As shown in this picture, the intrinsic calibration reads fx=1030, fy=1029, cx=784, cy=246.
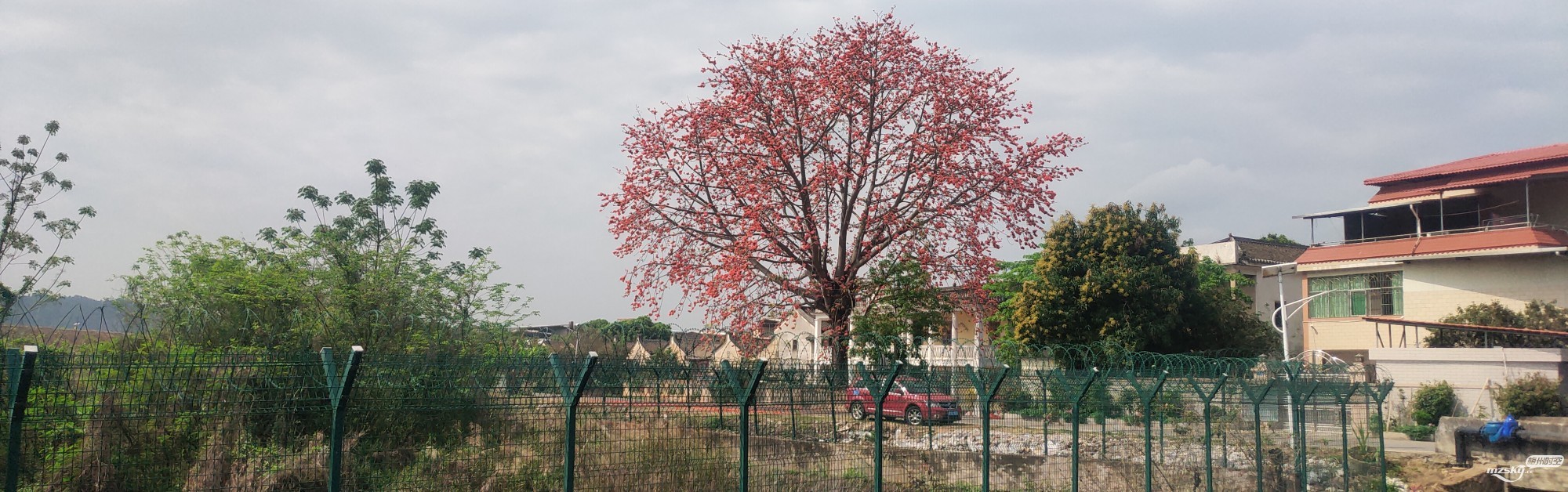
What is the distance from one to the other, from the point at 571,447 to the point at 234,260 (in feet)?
23.2

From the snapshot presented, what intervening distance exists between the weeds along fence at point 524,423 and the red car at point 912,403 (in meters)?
0.04

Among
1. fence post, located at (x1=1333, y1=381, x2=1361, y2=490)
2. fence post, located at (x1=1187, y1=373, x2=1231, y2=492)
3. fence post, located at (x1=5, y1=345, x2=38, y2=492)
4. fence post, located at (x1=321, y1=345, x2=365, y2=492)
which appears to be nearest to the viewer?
fence post, located at (x1=5, y1=345, x2=38, y2=492)

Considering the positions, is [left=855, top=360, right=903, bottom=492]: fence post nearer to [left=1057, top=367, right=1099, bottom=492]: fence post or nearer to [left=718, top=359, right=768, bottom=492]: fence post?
[left=718, top=359, right=768, bottom=492]: fence post

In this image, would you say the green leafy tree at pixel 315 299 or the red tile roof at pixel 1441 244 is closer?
the green leafy tree at pixel 315 299

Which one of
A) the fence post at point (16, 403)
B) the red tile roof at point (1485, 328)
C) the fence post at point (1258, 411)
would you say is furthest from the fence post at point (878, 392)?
the red tile roof at point (1485, 328)

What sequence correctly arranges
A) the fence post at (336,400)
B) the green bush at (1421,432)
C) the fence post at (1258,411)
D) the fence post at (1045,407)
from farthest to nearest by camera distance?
the green bush at (1421,432) → the fence post at (1258,411) → the fence post at (1045,407) → the fence post at (336,400)

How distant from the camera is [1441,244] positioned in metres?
32.2

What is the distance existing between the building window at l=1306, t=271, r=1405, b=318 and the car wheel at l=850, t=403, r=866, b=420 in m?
29.3

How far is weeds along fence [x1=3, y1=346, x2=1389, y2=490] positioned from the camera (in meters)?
5.85

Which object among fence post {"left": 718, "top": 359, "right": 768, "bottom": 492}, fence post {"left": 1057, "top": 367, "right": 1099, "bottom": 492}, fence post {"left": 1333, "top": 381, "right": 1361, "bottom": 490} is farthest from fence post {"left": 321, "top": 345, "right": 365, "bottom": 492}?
fence post {"left": 1333, "top": 381, "right": 1361, "bottom": 490}

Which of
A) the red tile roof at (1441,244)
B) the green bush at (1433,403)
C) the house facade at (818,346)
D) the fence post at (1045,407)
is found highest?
the red tile roof at (1441,244)

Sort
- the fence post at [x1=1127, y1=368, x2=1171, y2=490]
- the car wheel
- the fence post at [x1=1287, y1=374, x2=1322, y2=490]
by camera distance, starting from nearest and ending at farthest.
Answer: the car wheel < the fence post at [x1=1127, y1=368, x2=1171, y2=490] < the fence post at [x1=1287, y1=374, x2=1322, y2=490]

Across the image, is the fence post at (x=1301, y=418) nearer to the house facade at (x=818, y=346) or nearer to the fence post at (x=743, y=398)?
the house facade at (x=818, y=346)

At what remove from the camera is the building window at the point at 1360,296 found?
1331 inches
